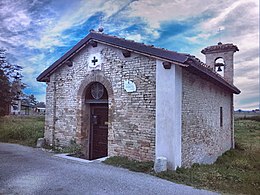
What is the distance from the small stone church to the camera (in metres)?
6.88

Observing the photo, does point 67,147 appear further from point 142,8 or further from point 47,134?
point 142,8

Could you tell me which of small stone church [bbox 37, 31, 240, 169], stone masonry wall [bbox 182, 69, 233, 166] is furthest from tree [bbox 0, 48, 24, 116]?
stone masonry wall [bbox 182, 69, 233, 166]

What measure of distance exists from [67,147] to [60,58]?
3.93 meters

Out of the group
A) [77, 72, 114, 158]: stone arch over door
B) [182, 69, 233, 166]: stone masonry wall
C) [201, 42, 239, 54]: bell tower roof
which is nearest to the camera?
[182, 69, 233, 166]: stone masonry wall

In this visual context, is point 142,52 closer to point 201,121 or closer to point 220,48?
point 201,121

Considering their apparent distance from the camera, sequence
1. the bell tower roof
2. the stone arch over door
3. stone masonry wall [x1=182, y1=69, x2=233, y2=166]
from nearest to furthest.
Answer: stone masonry wall [x1=182, y1=69, x2=233, y2=166] < the stone arch over door < the bell tower roof

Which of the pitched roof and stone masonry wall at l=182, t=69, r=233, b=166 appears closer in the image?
the pitched roof

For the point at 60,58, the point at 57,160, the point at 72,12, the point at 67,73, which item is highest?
the point at 72,12

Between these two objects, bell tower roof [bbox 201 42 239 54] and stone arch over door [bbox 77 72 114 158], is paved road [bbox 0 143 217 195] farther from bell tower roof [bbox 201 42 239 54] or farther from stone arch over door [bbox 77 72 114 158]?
bell tower roof [bbox 201 42 239 54]

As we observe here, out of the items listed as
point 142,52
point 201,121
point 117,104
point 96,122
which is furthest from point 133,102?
point 201,121

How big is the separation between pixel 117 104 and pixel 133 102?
730 millimetres

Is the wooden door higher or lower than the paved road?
higher

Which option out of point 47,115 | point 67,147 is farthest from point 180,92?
point 47,115

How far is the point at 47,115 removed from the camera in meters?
10.6
